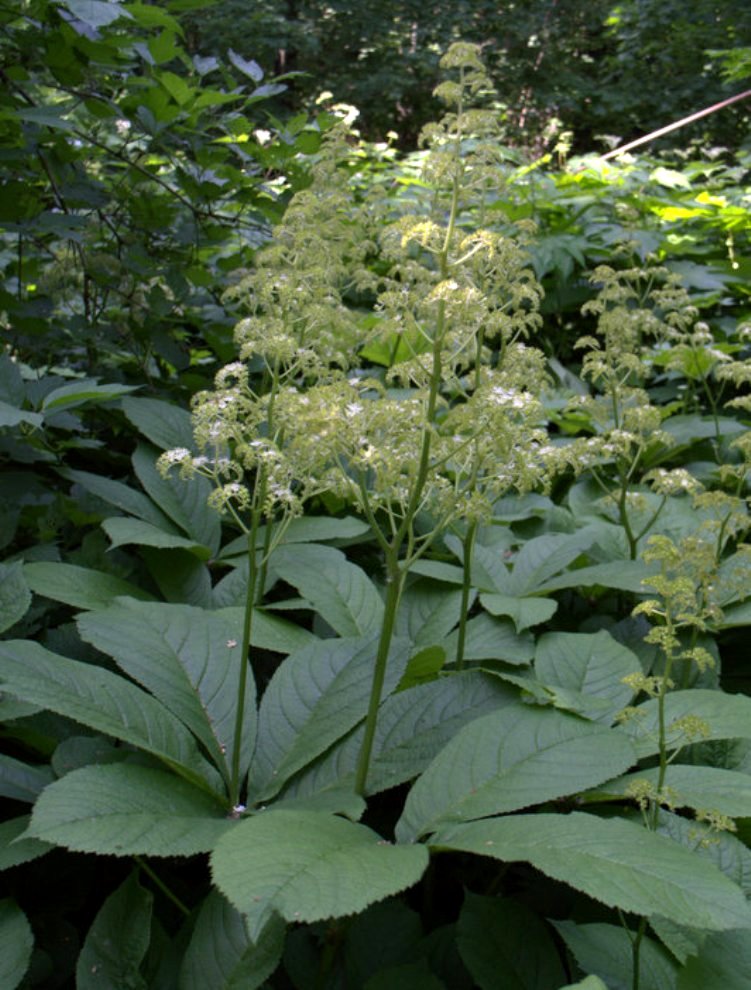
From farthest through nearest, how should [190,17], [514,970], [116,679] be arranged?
[190,17] < [116,679] < [514,970]

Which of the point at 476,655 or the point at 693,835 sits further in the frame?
the point at 476,655

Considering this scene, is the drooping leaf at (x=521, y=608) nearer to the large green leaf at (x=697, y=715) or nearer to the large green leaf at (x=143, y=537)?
the large green leaf at (x=697, y=715)

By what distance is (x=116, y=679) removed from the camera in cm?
173

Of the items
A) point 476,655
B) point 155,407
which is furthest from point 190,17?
point 476,655

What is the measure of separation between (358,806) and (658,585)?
631 millimetres

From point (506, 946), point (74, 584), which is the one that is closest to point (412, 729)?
point (506, 946)

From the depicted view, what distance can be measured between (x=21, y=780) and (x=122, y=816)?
0.32m

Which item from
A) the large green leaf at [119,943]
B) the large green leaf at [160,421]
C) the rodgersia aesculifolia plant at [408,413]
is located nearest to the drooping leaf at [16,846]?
the large green leaf at [119,943]

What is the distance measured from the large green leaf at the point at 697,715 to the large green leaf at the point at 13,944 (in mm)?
1142

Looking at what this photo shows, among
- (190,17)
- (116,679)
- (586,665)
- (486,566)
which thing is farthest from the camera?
(190,17)

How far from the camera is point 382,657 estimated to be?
1575mm

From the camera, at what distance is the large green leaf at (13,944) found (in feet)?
4.25

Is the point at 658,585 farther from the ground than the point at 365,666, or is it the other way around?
the point at 658,585

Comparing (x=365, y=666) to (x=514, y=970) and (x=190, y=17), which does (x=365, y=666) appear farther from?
(x=190, y=17)
